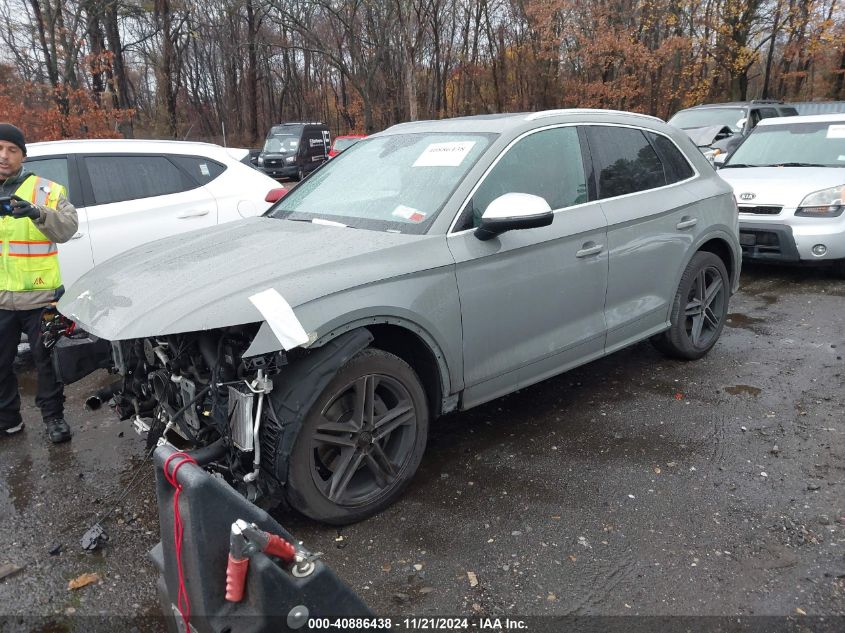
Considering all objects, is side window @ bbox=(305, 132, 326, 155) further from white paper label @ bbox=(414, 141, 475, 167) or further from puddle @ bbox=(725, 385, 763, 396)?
puddle @ bbox=(725, 385, 763, 396)

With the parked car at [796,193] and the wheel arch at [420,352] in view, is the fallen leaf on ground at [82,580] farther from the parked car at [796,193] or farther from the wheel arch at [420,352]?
the parked car at [796,193]

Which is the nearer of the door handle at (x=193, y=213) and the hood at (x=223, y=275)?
the hood at (x=223, y=275)

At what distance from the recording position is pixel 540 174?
3727 mm

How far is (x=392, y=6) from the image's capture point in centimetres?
3195

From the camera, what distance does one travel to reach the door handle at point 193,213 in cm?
569

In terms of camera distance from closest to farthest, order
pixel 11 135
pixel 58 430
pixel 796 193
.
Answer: pixel 11 135, pixel 58 430, pixel 796 193

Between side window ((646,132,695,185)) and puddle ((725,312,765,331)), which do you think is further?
puddle ((725,312,765,331))

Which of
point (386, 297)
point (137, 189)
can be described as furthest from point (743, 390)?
point (137, 189)

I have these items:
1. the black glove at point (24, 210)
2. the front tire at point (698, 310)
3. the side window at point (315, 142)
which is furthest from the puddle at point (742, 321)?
the side window at point (315, 142)

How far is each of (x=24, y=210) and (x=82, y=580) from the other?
2005 mm

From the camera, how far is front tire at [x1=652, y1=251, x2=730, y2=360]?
4.67m

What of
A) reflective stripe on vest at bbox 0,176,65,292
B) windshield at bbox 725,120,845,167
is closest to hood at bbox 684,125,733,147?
windshield at bbox 725,120,845,167

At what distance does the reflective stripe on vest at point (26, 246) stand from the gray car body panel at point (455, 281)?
688 mm

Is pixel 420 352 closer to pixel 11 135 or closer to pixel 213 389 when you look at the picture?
pixel 213 389
